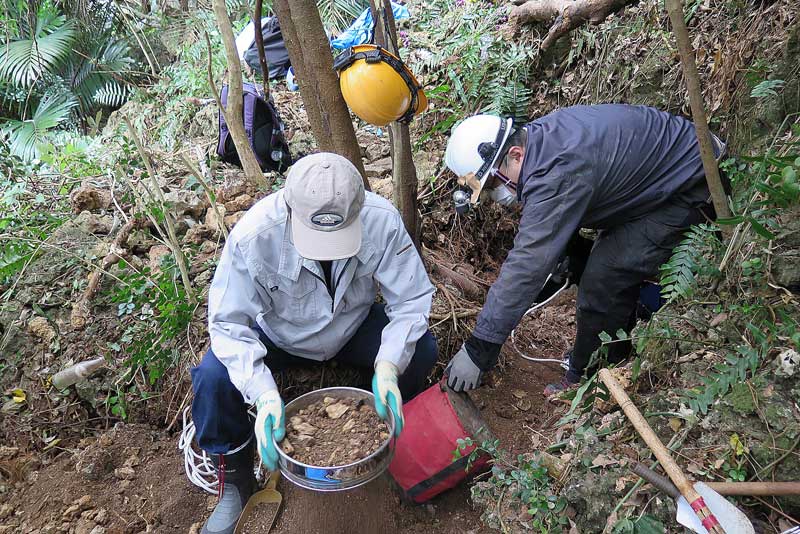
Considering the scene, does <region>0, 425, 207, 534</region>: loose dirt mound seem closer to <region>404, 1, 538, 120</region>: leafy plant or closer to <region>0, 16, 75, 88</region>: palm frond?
<region>404, 1, 538, 120</region>: leafy plant

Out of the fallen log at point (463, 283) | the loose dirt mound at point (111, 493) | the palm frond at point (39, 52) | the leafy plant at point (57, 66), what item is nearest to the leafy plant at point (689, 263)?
the fallen log at point (463, 283)

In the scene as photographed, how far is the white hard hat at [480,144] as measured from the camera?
7.15 feet

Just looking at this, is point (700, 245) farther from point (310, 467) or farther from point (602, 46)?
point (602, 46)

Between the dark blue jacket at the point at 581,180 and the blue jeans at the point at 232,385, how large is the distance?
0.34 metres

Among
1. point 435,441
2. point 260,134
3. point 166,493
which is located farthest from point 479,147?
point 260,134

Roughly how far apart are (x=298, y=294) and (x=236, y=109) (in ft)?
6.20

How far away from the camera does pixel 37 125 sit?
20.5 ft

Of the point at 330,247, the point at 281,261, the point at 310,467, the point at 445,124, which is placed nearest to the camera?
the point at 310,467

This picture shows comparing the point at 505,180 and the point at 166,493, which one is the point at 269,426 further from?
the point at 505,180

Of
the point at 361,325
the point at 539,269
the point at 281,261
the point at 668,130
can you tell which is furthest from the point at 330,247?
the point at 668,130

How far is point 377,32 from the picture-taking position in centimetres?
242

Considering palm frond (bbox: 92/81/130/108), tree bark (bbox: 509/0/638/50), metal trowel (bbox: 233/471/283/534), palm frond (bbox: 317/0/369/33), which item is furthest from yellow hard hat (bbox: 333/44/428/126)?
palm frond (bbox: 92/81/130/108)

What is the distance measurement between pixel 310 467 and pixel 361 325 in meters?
0.81

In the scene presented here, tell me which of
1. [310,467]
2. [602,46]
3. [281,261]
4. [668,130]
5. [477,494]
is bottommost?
[477,494]
